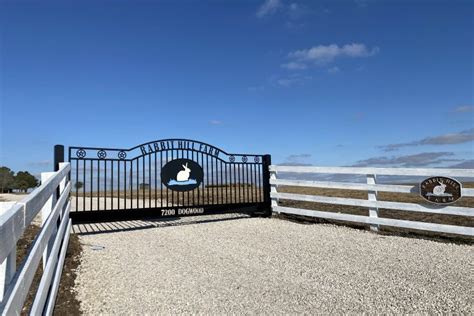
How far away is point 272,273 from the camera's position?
5312mm

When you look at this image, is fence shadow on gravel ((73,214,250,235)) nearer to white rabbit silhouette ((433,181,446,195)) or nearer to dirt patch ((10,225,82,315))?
dirt patch ((10,225,82,315))

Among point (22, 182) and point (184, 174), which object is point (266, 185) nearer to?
point (184, 174)

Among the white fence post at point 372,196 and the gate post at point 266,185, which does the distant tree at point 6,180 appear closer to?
the gate post at point 266,185

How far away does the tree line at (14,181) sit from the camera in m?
20.0

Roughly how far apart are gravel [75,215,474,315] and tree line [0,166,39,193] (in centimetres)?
1463

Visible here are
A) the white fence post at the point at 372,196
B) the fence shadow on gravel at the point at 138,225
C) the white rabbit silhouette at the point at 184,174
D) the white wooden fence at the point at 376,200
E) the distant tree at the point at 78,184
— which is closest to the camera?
the white wooden fence at the point at 376,200

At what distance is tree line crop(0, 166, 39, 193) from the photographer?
65.5ft

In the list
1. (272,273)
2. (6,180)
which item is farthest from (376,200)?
(6,180)

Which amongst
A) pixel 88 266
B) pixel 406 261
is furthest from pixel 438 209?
pixel 88 266

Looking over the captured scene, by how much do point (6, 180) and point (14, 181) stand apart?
150cm

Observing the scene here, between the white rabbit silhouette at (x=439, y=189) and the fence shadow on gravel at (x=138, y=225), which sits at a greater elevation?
the white rabbit silhouette at (x=439, y=189)

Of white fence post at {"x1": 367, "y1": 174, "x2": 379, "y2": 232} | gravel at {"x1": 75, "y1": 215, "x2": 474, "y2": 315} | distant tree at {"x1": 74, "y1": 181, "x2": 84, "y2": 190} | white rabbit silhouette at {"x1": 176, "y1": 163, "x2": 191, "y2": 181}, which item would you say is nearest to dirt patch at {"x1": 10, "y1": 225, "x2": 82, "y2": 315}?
gravel at {"x1": 75, "y1": 215, "x2": 474, "y2": 315}

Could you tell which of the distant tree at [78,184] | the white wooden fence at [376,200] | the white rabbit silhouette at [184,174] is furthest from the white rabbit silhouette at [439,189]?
the distant tree at [78,184]

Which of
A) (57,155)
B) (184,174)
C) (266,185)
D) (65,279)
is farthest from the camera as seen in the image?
(266,185)
